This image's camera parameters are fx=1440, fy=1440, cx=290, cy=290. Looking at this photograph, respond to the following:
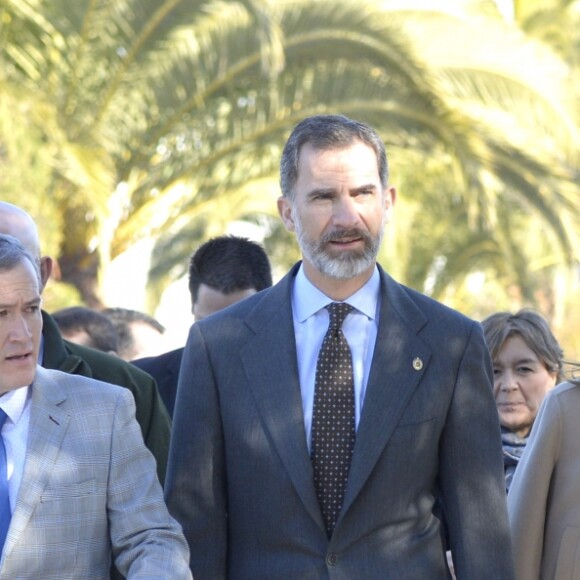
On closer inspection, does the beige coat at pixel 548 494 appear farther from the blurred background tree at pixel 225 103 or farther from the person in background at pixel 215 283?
the blurred background tree at pixel 225 103

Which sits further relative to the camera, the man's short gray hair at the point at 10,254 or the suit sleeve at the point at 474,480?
the suit sleeve at the point at 474,480

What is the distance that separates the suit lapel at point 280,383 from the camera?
403 centimetres

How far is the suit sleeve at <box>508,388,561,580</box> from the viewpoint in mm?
4727

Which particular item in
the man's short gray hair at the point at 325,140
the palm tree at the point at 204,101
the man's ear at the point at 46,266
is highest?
the palm tree at the point at 204,101

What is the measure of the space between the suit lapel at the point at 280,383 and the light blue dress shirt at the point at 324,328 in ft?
0.14

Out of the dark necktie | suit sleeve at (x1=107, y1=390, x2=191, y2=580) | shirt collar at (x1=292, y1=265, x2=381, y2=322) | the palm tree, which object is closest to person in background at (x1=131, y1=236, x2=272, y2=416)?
shirt collar at (x1=292, y1=265, x2=381, y2=322)

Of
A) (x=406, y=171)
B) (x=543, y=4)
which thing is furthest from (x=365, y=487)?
(x=543, y=4)

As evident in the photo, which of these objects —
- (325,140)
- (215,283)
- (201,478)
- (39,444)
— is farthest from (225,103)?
(39,444)

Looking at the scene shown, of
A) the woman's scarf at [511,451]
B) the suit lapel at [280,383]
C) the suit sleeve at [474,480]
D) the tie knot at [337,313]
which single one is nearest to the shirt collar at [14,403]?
the suit lapel at [280,383]

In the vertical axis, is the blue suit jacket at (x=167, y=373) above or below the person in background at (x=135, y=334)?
below

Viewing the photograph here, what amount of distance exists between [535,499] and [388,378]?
91cm

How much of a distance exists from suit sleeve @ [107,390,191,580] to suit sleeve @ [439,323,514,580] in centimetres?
81

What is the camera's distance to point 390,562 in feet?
13.2

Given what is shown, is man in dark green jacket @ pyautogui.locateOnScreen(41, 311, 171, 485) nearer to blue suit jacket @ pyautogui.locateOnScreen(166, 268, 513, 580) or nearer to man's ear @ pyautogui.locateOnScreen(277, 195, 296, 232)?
blue suit jacket @ pyautogui.locateOnScreen(166, 268, 513, 580)
